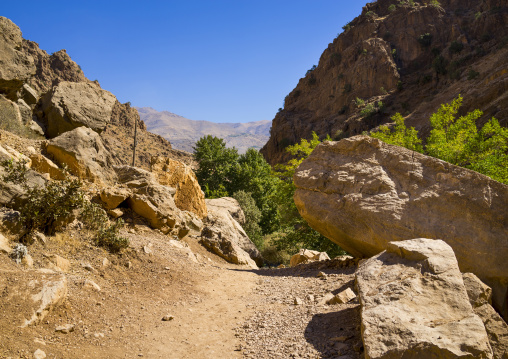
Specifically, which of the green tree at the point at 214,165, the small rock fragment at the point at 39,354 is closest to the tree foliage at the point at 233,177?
the green tree at the point at 214,165

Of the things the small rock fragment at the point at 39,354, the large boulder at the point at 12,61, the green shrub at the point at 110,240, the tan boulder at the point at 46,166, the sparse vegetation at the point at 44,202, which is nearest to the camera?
the small rock fragment at the point at 39,354

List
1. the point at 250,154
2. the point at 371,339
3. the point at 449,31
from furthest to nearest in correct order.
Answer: the point at 449,31
the point at 250,154
the point at 371,339

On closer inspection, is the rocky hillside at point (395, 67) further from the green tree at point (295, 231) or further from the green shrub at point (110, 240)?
the green shrub at point (110, 240)

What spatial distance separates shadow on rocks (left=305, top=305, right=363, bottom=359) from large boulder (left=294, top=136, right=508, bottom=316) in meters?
3.30

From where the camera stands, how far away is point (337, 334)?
17.3 ft

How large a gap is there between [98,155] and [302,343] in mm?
8820

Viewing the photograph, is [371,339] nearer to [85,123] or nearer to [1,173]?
[1,173]

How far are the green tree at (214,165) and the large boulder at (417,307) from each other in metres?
25.0

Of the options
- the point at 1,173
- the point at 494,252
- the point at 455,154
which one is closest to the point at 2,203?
the point at 1,173

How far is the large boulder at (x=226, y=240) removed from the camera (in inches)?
501

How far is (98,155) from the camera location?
11164mm

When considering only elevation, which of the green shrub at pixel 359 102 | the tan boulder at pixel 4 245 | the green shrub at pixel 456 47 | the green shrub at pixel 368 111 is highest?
the green shrub at pixel 456 47

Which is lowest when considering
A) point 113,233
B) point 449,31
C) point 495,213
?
point 113,233

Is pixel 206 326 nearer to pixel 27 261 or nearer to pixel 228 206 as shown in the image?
pixel 27 261
